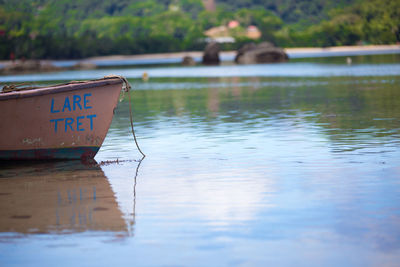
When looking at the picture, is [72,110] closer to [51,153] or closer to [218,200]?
[51,153]

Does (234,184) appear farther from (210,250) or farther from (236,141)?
(236,141)

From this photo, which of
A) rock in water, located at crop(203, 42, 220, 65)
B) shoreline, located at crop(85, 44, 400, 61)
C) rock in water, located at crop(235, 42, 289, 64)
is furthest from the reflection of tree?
shoreline, located at crop(85, 44, 400, 61)

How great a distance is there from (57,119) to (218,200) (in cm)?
514

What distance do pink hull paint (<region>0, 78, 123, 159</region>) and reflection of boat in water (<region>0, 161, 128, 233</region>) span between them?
0.33 m

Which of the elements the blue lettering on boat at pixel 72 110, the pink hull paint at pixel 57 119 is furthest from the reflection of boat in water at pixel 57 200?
the blue lettering on boat at pixel 72 110

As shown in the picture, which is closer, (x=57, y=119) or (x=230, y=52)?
(x=57, y=119)

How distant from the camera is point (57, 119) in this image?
14.9 meters

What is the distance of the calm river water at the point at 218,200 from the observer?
831 cm

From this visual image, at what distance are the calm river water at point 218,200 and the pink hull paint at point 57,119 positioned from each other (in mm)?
356

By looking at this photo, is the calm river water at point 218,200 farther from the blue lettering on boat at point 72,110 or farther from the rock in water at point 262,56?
the rock in water at point 262,56

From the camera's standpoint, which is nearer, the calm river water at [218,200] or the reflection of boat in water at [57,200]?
the calm river water at [218,200]

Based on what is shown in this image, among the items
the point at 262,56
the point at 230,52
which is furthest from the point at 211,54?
the point at 230,52

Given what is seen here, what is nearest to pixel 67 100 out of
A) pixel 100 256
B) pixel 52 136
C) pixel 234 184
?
pixel 52 136

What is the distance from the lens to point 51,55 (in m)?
146
